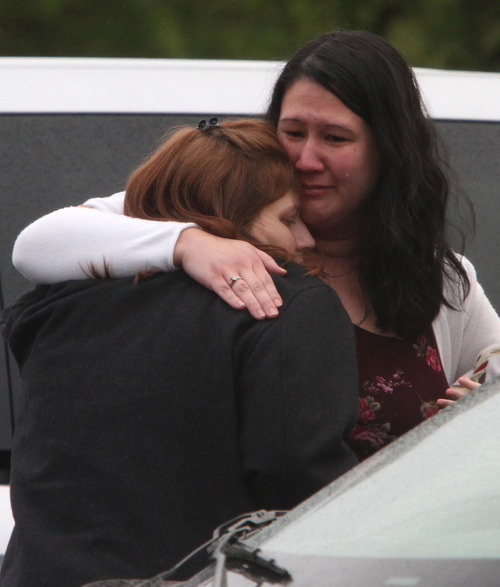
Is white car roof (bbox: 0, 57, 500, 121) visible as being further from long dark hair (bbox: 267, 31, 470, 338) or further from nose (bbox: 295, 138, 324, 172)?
nose (bbox: 295, 138, 324, 172)

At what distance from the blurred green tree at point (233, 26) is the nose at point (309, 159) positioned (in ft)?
13.4

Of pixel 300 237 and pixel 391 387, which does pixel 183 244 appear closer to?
pixel 300 237

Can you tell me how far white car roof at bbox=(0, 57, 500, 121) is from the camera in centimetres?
252

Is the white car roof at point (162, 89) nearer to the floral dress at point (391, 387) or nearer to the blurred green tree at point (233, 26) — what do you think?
the floral dress at point (391, 387)

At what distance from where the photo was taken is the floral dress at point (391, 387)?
194 cm

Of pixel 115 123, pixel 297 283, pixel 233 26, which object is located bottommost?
pixel 297 283

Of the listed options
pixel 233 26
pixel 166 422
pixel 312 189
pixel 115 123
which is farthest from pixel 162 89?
pixel 233 26

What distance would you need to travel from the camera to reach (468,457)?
137 cm

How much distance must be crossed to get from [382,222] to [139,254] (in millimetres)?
666

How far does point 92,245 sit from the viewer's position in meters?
1.72

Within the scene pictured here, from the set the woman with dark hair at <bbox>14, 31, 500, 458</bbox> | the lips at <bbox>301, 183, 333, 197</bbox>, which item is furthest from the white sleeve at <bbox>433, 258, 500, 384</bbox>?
the lips at <bbox>301, 183, 333, 197</bbox>

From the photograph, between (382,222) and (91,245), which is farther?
(382,222)

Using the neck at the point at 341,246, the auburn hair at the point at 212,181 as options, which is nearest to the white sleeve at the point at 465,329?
the neck at the point at 341,246

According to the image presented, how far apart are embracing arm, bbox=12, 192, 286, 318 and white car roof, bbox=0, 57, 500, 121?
0.75 m
